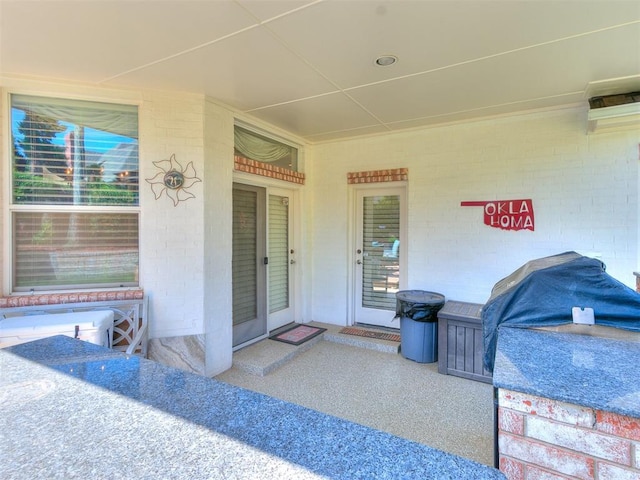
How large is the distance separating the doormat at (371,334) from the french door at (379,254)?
27 cm

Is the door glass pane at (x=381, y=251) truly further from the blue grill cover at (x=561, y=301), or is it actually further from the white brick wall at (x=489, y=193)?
the blue grill cover at (x=561, y=301)

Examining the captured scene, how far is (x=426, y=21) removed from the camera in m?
2.11

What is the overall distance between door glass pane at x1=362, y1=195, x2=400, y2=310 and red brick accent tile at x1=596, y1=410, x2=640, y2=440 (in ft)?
11.9

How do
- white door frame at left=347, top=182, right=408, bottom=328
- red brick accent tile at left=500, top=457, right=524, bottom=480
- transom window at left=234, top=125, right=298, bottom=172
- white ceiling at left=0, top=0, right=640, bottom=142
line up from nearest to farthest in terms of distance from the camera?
red brick accent tile at left=500, top=457, right=524, bottom=480, white ceiling at left=0, top=0, right=640, bottom=142, transom window at left=234, top=125, right=298, bottom=172, white door frame at left=347, top=182, right=408, bottom=328

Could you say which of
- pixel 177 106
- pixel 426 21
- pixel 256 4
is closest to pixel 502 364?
pixel 426 21

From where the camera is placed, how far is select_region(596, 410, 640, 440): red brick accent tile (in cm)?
96

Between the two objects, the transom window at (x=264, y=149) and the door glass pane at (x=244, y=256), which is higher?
the transom window at (x=264, y=149)

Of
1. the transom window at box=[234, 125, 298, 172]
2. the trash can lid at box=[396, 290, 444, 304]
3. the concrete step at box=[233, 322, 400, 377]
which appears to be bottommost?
the concrete step at box=[233, 322, 400, 377]

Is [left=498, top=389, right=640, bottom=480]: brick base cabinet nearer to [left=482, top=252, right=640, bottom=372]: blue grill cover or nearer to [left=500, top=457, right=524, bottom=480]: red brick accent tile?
[left=500, top=457, right=524, bottom=480]: red brick accent tile

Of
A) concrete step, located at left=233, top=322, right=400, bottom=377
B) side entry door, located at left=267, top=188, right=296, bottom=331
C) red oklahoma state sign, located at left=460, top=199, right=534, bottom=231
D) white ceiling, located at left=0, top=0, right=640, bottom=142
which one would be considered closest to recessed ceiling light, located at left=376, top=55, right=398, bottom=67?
white ceiling, located at left=0, top=0, right=640, bottom=142

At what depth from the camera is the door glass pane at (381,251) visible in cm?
463

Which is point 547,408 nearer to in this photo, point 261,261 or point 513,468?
point 513,468

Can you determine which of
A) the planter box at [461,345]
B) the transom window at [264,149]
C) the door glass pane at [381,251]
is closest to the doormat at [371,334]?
the door glass pane at [381,251]

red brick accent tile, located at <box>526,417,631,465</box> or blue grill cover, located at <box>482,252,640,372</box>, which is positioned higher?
blue grill cover, located at <box>482,252,640,372</box>
